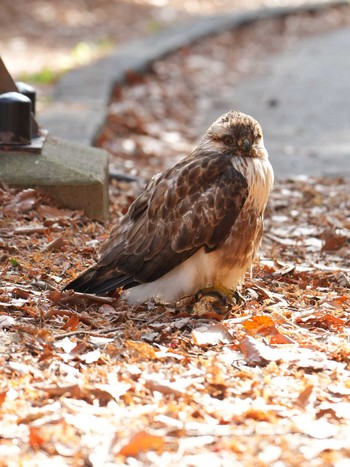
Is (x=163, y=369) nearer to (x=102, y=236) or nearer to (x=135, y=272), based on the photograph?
(x=135, y=272)

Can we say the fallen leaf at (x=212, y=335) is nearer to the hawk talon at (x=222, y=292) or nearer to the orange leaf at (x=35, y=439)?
the hawk talon at (x=222, y=292)

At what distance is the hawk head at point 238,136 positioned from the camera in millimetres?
5168

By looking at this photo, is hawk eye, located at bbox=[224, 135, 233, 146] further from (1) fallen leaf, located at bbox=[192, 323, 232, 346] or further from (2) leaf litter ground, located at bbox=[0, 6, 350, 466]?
(1) fallen leaf, located at bbox=[192, 323, 232, 346]

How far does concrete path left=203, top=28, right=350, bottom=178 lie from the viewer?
9.92m

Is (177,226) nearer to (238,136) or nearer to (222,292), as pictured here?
(222,292)

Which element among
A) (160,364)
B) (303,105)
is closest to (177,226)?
(160,364)

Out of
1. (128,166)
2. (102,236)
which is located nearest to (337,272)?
(102,236)

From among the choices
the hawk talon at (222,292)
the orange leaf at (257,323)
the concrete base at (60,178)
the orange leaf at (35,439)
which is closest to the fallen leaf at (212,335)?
the orange leaf at (257,323)

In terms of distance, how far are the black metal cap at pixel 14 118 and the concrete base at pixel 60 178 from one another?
9 cm

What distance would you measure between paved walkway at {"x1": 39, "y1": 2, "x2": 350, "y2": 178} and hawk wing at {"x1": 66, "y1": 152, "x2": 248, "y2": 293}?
3.37 m

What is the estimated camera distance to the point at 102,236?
624 centimetres

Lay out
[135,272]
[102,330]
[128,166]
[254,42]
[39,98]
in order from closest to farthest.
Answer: [102,330]
[135,272]
[128,166]
[39,98]
[254,42]

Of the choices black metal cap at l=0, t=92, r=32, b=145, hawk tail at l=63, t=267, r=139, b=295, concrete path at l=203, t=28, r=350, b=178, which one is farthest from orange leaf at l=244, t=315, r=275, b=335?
concrete path at l=203, t=28, r=350, b=178

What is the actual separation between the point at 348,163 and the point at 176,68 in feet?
17.4
